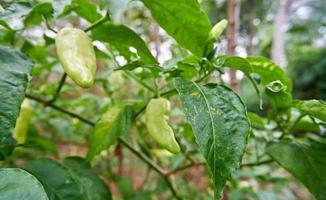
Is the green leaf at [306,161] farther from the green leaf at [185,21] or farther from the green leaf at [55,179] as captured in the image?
the green leaf at [55,179]

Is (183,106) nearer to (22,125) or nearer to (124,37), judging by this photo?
(124,37)

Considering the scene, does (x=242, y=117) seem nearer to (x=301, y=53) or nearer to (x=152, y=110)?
(x=152, y=110)

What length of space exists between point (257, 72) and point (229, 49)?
1.54ft

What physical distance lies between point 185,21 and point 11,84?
240 mm

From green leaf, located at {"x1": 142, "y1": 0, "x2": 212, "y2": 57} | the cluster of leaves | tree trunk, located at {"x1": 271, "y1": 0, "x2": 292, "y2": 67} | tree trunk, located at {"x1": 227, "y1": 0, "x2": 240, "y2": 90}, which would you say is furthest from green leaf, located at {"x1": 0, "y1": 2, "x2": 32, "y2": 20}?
tree trunk, located at {"x1": 271, "y1": 0, "x2": 292, "y2": 67}

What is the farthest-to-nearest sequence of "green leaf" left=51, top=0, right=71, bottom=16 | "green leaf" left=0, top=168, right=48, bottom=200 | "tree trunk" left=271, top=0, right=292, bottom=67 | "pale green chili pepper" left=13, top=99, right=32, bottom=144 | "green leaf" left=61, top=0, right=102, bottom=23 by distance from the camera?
1. "tree trunk" left=271, top=0, right=292, bottom=67
2. "pale green chili pepper" left=13, top=99, right=32, bottom=144
3. "green leaf" left=61, top=0, right=102, bottom=23
4. "green leaf" left=51, top=0, right=71, bottom=16
5. "green leaf" left=0, top=168, right=48, bottom=200

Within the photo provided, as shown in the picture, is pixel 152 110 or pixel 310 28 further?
pixel 310 28

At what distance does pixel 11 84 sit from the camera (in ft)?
1.29

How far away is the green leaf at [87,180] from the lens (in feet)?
1.87

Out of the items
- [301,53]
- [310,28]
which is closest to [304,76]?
[301,53]

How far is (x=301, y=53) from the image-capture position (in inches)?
191

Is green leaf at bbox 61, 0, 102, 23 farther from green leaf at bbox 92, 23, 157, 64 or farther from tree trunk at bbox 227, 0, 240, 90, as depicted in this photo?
tree trunk at bbox 227, 0, 240, 90

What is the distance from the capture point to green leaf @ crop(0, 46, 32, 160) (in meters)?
0.37

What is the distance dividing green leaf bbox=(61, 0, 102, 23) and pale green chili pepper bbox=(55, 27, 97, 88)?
11cm
